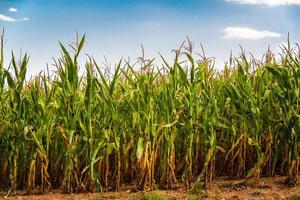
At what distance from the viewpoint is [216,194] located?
7.30m

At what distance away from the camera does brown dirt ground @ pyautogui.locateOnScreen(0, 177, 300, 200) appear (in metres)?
7.13

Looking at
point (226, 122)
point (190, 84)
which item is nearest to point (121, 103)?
point (190, 84)

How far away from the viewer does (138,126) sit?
741cm

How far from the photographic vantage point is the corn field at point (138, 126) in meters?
7.30

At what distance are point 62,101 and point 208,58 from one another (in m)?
2.16

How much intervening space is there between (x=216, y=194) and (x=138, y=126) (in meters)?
1.37

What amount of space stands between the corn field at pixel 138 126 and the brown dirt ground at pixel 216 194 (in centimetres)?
16

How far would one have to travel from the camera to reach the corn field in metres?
7.30

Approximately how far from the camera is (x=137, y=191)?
7.37 meters

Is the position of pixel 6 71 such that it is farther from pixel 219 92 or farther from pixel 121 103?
pixel 219 92

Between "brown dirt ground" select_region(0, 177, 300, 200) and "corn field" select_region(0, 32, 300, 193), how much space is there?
0.16 metres

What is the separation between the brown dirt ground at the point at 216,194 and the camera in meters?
7.13

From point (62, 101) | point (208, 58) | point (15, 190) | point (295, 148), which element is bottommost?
point (15, 190)

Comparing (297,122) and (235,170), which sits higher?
(297,122)
